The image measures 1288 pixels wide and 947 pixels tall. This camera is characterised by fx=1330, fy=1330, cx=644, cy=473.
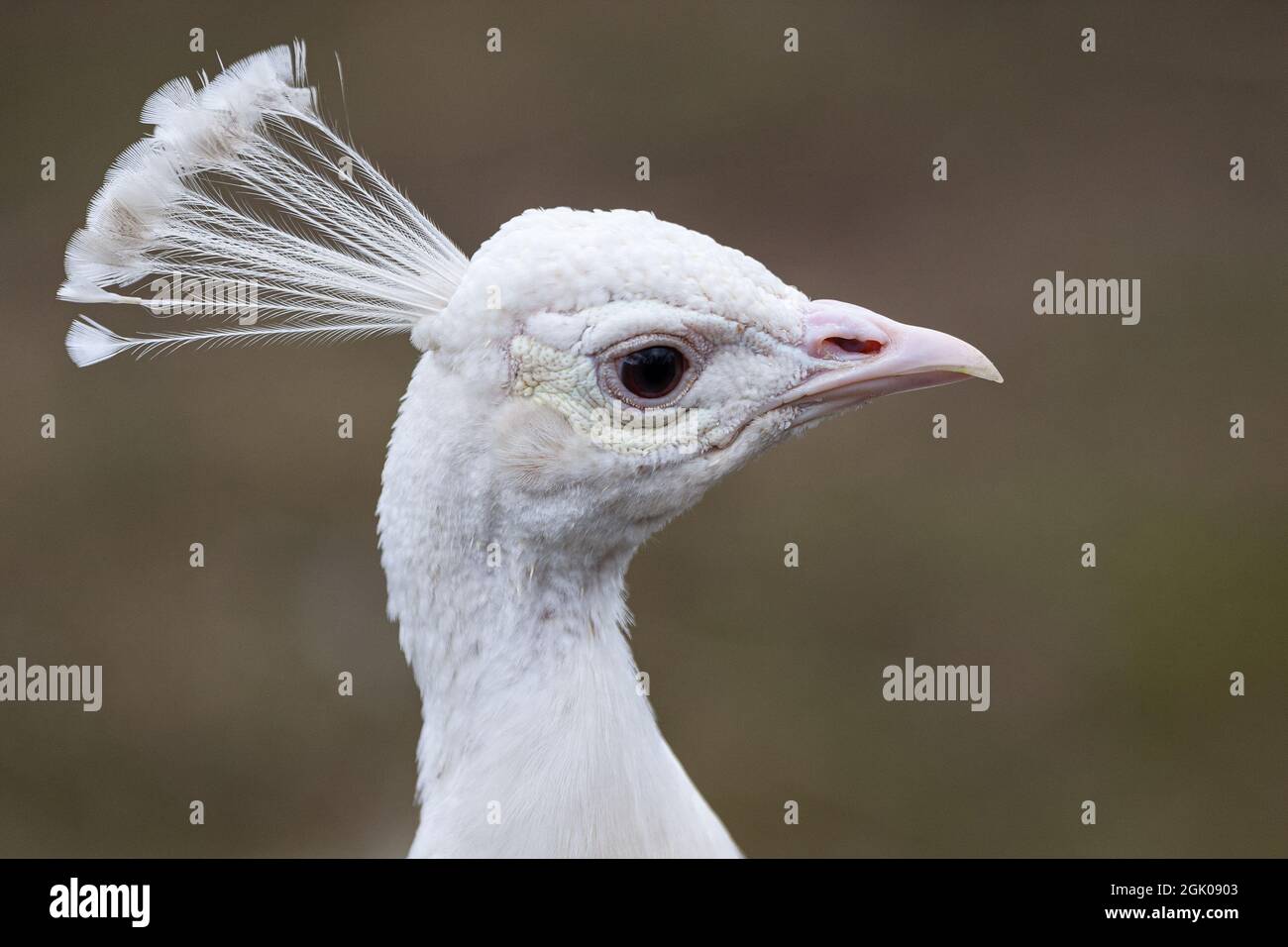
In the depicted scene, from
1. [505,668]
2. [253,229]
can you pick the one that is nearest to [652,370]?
[505,668]

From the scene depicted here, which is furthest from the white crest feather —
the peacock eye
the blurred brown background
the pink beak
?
the blurred brown background

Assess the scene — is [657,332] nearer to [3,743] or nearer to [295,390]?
[3,743]

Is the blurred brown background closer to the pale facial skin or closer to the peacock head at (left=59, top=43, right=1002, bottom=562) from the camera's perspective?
the peacock head at (left=59, top=43, right=1002, bottom=562)

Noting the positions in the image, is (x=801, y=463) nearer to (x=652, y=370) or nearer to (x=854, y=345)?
(x=854, y=345)

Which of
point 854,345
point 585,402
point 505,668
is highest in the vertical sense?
point 854,345

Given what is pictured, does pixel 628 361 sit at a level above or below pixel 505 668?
above

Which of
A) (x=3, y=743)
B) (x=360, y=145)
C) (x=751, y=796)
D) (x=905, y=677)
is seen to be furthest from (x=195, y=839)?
(x=360, y=145)

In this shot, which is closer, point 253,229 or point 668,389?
point 668,389
